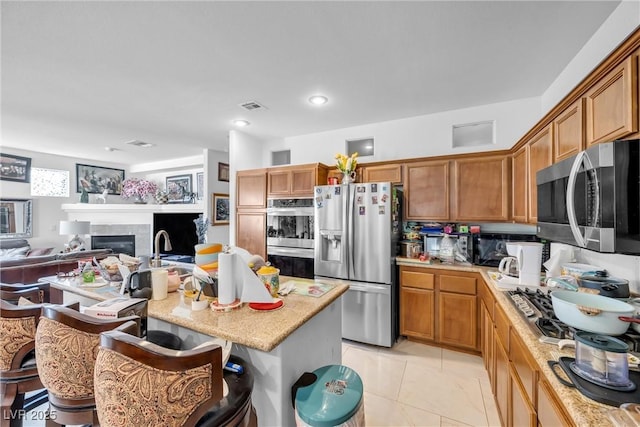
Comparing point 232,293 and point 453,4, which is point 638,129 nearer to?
point 453,4

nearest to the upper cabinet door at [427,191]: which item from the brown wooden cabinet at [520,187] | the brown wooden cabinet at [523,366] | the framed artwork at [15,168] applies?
the brown wooden cabinet at [520,187]

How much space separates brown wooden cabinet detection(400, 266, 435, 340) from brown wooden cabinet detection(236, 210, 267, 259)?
190 cm

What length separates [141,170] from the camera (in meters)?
6.69

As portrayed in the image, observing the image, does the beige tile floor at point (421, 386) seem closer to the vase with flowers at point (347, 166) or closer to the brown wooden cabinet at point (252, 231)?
the brown wooden cabinet at point (252, 231)

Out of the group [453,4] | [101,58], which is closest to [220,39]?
[101,58]

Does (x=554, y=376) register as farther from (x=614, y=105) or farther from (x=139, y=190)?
(x=139, y=190)

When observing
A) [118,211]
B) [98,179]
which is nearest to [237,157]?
[118,211]

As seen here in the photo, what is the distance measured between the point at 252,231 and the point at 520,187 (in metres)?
3.22

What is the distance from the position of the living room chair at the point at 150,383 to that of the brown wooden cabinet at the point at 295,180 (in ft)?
8.85

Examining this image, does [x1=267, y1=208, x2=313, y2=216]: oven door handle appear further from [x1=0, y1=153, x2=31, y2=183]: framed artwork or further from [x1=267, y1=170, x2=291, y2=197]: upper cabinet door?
[x1=0, y1=153, x2=31, y2=183]: framed artwork

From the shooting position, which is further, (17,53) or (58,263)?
(58,263)

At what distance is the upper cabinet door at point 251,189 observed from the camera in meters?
3.80

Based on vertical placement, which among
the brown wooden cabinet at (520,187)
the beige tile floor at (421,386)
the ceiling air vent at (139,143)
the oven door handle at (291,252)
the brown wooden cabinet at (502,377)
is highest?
the ceiling air vent at (139,143)

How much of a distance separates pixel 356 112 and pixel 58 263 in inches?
174
